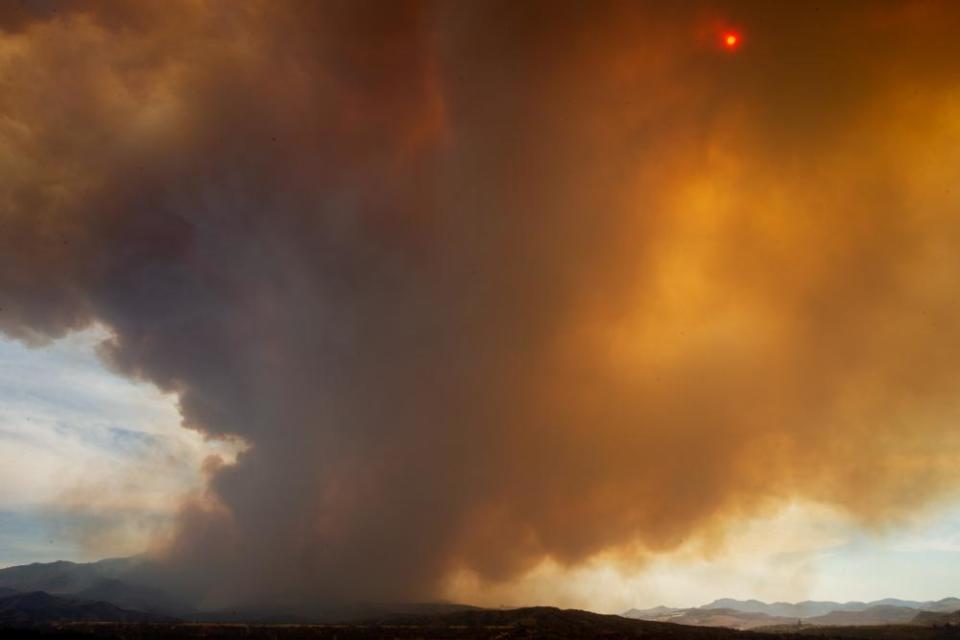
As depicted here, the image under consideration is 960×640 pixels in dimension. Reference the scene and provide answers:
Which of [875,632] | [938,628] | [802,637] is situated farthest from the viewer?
Result: [875,632]

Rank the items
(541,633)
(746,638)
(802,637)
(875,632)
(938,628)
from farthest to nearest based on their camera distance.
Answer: (875,632) < (938,628) < (802,637) < (746,638) < (541,633)

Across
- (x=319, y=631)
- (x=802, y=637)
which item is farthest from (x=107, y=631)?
(x=802, y=637)

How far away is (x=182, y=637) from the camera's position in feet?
426

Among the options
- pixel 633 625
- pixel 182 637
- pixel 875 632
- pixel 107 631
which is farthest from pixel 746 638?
pixel 107 631

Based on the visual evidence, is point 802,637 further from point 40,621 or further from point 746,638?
point 40,621

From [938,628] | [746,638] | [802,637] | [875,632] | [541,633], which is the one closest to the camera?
[541,633]

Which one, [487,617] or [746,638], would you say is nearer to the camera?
[746,638]

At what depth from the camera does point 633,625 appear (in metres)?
157

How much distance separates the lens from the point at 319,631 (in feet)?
470

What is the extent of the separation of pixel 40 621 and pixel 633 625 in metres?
183

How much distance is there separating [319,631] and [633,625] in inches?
3279

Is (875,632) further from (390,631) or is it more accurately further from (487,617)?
(390,631)

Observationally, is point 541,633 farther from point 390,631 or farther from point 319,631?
point 319,631

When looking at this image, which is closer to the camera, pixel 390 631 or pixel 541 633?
pixel 541 633
